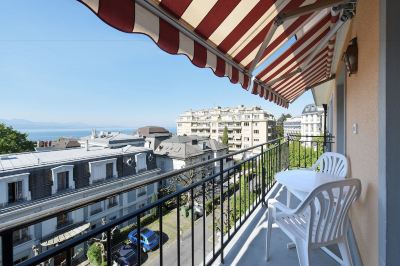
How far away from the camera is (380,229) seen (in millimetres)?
1574

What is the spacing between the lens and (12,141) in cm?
2541

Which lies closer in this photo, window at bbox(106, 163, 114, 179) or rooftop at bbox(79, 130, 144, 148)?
window at bbox(106, 163, 114, 179)

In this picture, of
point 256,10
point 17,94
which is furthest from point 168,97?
point 256,10

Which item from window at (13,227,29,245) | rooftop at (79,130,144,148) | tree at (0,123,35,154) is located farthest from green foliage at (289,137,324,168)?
tree at (0,123,35,154)

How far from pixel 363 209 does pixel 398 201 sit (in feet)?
2.72

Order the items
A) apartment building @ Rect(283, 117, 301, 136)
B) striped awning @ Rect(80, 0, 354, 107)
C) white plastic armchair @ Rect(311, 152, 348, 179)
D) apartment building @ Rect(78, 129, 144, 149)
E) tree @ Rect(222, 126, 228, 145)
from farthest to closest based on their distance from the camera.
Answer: apartment building @ Rect(283, 117, 301, 136) < tree @ Rect(222, 126, 228, 145) < apartment building @ Rect(78, 129, 144, 149) < white plastic armchair @ Rect(311, 152, 348, 179) < striped awning @ Rect(80, 0, 354, 107)

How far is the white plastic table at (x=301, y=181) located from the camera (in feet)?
8.07

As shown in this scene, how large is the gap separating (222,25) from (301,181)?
203cm

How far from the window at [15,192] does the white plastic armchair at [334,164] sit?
1348 cm

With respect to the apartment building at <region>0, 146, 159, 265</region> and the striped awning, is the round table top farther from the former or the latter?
the apartment building at <region>0, 146, 159, 265</region>

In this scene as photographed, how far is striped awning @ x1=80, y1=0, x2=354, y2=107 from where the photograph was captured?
132 centimetres

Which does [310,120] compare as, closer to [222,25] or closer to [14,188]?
[14,188]

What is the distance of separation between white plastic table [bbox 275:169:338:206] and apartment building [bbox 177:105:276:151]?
47.0m

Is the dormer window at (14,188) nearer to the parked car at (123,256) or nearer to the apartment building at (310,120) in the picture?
the parked car at (123,256)
